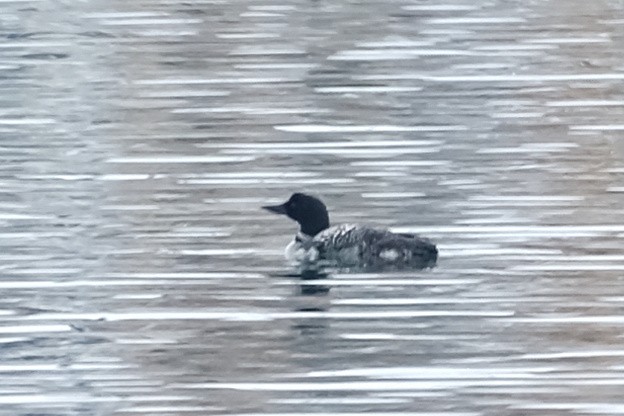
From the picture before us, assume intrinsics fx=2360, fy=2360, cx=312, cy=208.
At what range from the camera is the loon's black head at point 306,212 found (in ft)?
45.7

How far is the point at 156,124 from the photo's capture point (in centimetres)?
1956

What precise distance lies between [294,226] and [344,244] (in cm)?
160

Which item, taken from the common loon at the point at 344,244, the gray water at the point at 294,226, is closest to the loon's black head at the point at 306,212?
the common loon at the point at 344,244

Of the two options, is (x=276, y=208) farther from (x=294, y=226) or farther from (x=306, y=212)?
(x=294, y=226)

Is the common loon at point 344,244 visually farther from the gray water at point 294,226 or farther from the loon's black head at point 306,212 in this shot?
the gray water at point 294,226

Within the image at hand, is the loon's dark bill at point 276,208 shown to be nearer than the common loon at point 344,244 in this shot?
No

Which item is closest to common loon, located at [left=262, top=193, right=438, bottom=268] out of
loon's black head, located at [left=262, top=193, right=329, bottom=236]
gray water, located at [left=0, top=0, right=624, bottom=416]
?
loon's black head, located at [left=262, top=193, right=329, bottom=236]

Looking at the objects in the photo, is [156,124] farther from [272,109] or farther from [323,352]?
[323,352]

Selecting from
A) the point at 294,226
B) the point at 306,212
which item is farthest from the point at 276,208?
the point at 294,226

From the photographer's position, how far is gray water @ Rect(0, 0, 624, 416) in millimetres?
10766

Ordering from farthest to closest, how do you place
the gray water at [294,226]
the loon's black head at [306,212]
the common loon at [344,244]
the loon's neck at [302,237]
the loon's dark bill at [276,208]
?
the loon's dark bill at [276,208] < the loon's black head at [306,212] < the loon's neck at [302,237] < the common loon at [344,244] < the gray water at [294,226]

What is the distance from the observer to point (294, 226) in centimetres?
1510

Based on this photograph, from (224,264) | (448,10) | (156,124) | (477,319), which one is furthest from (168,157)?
(448,10)

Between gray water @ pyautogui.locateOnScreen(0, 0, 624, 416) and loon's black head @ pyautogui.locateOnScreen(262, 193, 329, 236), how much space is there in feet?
0.80
